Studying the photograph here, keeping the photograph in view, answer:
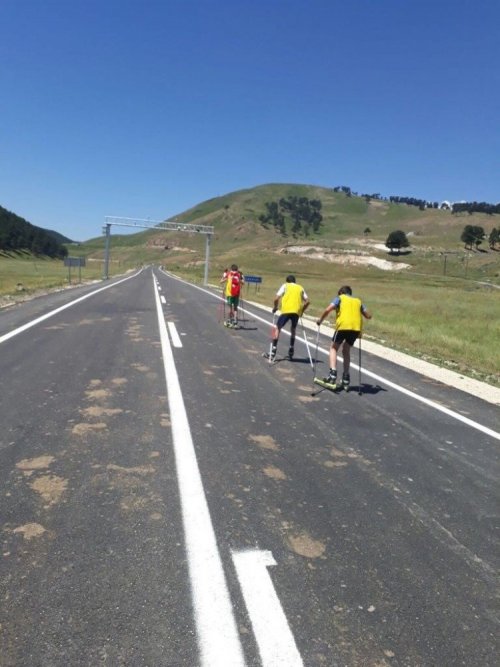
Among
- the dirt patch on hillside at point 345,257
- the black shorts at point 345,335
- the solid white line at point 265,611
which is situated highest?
the dirt patch on hillside at point 345,257

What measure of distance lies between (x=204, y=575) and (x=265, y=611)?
1.55 ft

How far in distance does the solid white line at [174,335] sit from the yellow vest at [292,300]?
9.02 feet

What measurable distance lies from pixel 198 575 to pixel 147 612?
425mm

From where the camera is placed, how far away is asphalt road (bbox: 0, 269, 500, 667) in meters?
2.51

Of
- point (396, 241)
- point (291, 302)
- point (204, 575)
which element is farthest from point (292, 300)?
point (396, 241)

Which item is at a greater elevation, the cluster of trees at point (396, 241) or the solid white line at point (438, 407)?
the cluster of trees at point (396, 241)

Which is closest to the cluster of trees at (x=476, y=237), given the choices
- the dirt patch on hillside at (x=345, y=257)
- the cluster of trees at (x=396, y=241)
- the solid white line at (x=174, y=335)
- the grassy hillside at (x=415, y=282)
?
the grassy hillside at (x=415, y=282)

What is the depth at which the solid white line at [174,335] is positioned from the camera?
459 inches

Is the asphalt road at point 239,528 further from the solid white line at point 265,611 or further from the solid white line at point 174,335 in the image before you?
the solid white line at point 174,335

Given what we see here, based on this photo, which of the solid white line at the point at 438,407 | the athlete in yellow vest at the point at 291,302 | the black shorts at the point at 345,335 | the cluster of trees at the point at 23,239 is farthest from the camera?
the cluster of trees at the point at 23,239

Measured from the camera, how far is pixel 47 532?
10.8ft

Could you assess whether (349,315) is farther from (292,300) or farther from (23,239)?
(23,239)

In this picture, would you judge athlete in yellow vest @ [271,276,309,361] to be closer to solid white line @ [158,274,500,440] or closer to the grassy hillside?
solid white line @ [158,274,500,440]

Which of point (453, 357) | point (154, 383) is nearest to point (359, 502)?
point (154, 383)
